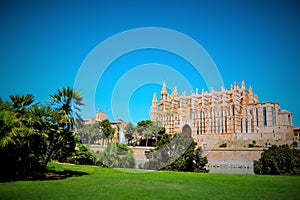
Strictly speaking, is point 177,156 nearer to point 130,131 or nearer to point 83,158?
point 83,158

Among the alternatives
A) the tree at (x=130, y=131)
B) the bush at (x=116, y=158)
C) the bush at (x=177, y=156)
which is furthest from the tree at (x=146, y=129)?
the bush at (x=116, y=158)

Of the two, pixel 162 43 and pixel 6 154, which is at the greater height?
pixel 162 43

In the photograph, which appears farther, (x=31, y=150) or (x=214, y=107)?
(x=214, y=107)

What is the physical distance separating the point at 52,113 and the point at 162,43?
25.9ft

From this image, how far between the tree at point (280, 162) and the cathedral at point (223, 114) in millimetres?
22905

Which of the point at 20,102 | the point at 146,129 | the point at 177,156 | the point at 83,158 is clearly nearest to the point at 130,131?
the point at 146,129

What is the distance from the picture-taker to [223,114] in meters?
52.6

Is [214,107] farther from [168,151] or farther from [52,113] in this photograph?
[52,113]

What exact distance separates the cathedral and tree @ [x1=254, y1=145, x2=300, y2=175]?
2290 centimetres

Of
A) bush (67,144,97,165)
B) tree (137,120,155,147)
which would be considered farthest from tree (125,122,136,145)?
bush (67,144,97,165)

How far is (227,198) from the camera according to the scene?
9484 millimetres

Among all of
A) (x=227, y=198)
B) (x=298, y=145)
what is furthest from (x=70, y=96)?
(x=298, y=145)

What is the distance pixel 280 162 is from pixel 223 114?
32171 mm

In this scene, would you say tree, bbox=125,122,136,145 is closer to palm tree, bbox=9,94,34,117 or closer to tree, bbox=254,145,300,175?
tree, bbox=254,145,300,175
